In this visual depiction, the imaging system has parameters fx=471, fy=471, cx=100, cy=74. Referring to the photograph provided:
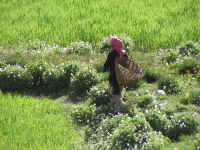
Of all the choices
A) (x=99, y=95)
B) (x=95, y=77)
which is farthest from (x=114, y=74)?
(x=95, y=77)

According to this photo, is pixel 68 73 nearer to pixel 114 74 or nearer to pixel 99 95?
pixel 99 95

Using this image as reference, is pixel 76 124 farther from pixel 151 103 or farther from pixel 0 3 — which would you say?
pixel 0 3

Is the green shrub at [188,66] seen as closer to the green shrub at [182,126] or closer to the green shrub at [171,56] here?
the green shrub at [171,56]

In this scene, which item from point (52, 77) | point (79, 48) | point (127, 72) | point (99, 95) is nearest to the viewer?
point (127, 72)

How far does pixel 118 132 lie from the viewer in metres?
7.73

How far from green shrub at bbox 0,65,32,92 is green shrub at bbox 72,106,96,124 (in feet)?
7.30

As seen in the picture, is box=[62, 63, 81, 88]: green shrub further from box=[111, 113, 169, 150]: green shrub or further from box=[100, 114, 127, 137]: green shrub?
box=[111, 113, 169, 150]: green shrub

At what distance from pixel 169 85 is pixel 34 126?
300 cm

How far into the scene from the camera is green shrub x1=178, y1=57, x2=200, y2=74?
10820 mm

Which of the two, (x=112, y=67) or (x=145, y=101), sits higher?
(x=112, y=67)

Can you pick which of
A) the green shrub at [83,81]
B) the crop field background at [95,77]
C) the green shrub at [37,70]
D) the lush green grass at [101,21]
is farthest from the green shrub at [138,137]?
the lush green grass at [101,21]

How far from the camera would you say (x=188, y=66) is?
10836 mm

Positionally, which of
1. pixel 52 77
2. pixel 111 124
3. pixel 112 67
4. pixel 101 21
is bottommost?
pixel 101 21

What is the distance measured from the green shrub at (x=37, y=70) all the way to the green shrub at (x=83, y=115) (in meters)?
2.20
